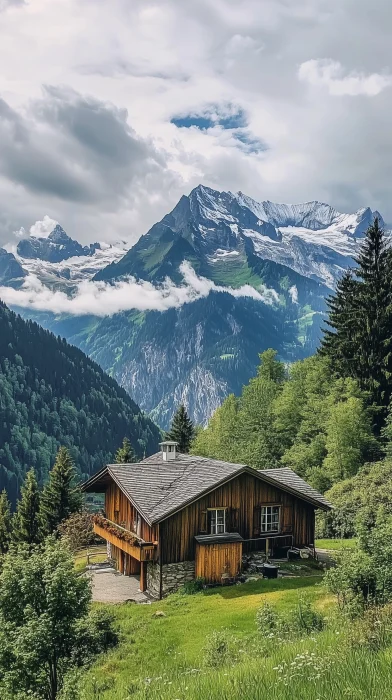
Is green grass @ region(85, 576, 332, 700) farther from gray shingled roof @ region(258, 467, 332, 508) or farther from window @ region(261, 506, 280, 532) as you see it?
gray shingled roof @ region(258, 467, 332, 508)

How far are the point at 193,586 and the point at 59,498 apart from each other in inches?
1566

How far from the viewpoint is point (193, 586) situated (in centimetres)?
3238

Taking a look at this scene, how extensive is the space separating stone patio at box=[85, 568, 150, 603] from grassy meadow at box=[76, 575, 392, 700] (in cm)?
253

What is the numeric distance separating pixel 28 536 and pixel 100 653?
51.5 meters

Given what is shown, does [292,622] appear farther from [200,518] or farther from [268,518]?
[268,518]

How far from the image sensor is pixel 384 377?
59.1 metres

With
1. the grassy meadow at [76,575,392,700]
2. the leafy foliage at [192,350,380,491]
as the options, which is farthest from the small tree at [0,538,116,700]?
the leafy foliage at [192,350,380,491]

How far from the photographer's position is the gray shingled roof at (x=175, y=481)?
34.7 m

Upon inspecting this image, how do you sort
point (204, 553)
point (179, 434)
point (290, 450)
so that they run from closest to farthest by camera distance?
point (204, 553), point (290, 450), point (179, 434)

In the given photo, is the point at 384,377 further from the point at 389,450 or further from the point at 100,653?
the point at 100,653

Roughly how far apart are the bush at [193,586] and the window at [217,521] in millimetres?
3220

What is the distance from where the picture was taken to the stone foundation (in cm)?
3297

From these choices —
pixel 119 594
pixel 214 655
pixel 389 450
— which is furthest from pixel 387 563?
pixel 389 450

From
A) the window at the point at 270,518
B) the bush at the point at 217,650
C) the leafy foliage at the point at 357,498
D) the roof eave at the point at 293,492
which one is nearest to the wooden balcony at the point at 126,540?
the window at the point at 270,518
